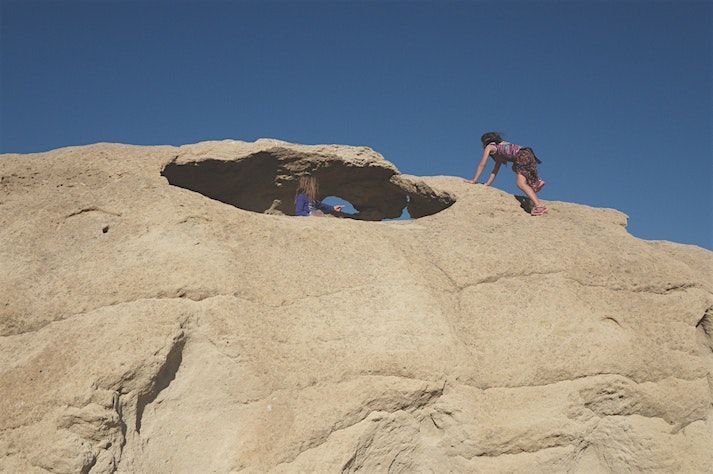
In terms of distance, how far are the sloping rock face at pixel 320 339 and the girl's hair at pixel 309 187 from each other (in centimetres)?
110

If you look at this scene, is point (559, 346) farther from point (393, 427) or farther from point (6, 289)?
point (6, 289)

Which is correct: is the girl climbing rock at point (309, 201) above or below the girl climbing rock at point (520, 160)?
below

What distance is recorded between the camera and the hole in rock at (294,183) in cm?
707

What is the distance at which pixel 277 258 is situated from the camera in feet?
17.6

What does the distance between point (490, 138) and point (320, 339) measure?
345cm

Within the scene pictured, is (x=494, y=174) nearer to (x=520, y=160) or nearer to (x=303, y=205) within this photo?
(x=520, y=160)

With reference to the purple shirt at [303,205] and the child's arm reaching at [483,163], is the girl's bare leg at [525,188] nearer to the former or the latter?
the child's arm reaching at [483,163]

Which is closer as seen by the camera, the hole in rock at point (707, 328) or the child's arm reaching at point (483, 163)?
the hole in rock at point (707, 328)

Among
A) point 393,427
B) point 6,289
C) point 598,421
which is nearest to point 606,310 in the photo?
point 598,421

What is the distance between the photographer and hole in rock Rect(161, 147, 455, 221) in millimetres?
7074

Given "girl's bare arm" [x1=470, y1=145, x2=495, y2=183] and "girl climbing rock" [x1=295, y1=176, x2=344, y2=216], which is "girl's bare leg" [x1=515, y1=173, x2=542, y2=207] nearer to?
"girl's bare arm" [x1=470, y1=145, x2=495, y2=183]

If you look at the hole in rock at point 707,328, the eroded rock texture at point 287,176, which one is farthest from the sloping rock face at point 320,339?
the eroded rock texture at point 287,176

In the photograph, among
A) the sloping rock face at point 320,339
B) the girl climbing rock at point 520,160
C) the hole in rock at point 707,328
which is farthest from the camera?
the girl climbing rock at point 520,160

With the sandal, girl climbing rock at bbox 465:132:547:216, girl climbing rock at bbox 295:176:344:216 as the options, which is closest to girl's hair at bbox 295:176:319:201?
girl climbing rock at bbox 295:176:344:216
